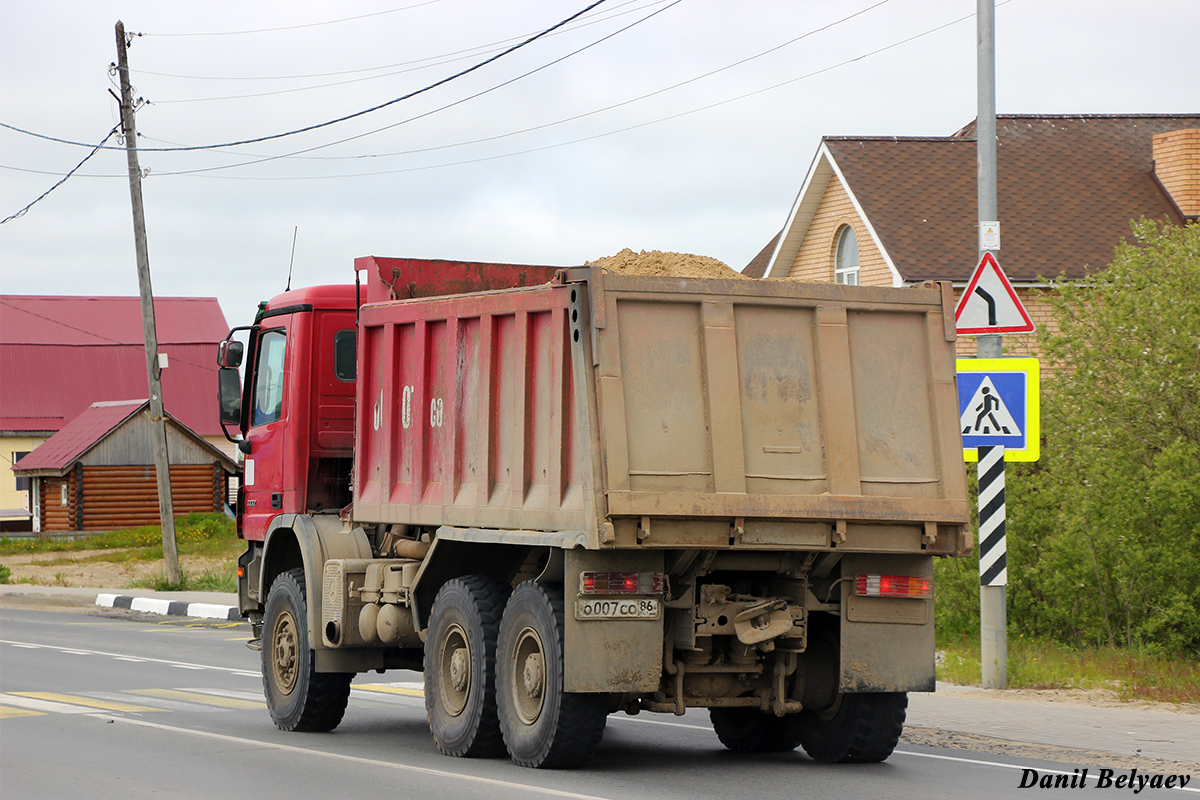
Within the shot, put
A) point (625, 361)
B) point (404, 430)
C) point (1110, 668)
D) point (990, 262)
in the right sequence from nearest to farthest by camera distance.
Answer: point (625, 361) → point (404, 430) → point (990, 262) → point (1110, 668)

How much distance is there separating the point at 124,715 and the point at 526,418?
16.0 feet

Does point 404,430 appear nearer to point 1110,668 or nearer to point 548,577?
point 548,577

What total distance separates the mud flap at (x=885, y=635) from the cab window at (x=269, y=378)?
5341 millimetres

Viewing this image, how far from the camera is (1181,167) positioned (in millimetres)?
28844

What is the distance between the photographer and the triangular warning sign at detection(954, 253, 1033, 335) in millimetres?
13227

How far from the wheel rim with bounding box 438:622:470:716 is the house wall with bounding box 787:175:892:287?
753 inches

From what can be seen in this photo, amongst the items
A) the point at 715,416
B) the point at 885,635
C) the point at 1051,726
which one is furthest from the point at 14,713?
the point at 1051,726

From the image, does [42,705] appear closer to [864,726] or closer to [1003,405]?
[864,726]

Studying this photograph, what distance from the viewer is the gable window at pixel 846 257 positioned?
29.8m

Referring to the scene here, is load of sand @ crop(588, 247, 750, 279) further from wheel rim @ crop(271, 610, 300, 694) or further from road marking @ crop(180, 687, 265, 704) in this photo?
road marking @ crop(180, 687, 265, 704)

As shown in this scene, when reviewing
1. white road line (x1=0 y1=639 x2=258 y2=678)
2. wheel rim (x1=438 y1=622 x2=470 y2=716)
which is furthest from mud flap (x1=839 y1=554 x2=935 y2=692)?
white road line (x1=0 y1=639 x2=258 y2=678)

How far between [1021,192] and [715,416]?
851 inches

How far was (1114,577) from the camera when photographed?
16.3m

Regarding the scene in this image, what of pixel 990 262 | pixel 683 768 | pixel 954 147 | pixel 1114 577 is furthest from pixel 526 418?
pixel 954 147
